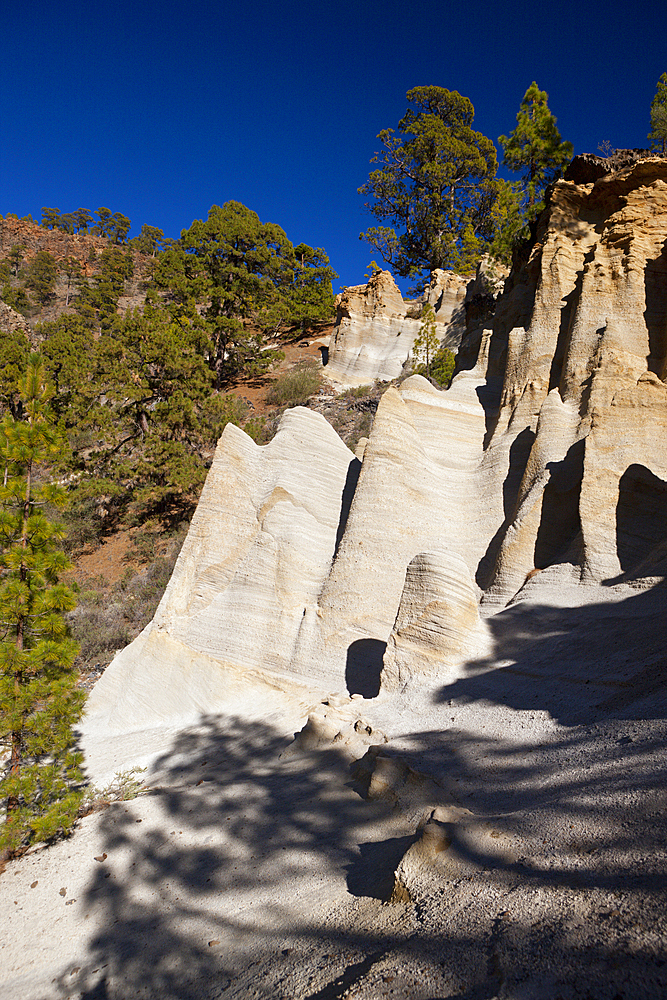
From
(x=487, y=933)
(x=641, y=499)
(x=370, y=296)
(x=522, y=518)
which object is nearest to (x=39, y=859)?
(x=487, y=933)

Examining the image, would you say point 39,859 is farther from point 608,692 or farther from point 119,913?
point 608,692

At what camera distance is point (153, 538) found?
16797mm

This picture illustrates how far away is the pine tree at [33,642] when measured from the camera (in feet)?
15.3

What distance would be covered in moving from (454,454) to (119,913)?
310 inches

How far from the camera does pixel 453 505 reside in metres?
8.35

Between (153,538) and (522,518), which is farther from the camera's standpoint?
(153,538)

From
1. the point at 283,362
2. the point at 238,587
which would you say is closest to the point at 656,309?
the point at 238,587

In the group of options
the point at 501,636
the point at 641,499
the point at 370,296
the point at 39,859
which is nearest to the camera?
the point at 39,859

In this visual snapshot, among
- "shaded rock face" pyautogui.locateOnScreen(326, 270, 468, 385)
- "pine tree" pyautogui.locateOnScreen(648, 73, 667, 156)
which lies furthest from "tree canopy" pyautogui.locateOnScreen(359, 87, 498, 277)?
"pine tree" pyautogui.locateOnScreen(648, 73, 667, 156)

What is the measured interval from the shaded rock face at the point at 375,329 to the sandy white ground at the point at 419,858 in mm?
24231

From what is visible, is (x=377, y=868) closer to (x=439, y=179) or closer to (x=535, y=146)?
(x=535, y=146)

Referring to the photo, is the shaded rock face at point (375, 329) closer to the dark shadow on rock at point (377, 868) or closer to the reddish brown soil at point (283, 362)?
the reddish brown soil at point (283, 362)

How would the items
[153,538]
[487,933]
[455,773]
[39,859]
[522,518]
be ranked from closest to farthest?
[487,933] < [455,773] < [39,859] < [522,518] < [153,538]

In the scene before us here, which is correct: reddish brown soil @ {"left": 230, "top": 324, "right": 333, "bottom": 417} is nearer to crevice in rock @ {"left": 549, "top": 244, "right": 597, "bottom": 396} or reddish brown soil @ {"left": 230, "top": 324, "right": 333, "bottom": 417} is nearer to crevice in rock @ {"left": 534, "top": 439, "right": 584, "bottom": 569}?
crevice in rock @ {"left": 549, "top": 244, "right": 597, "bottom": 396}
